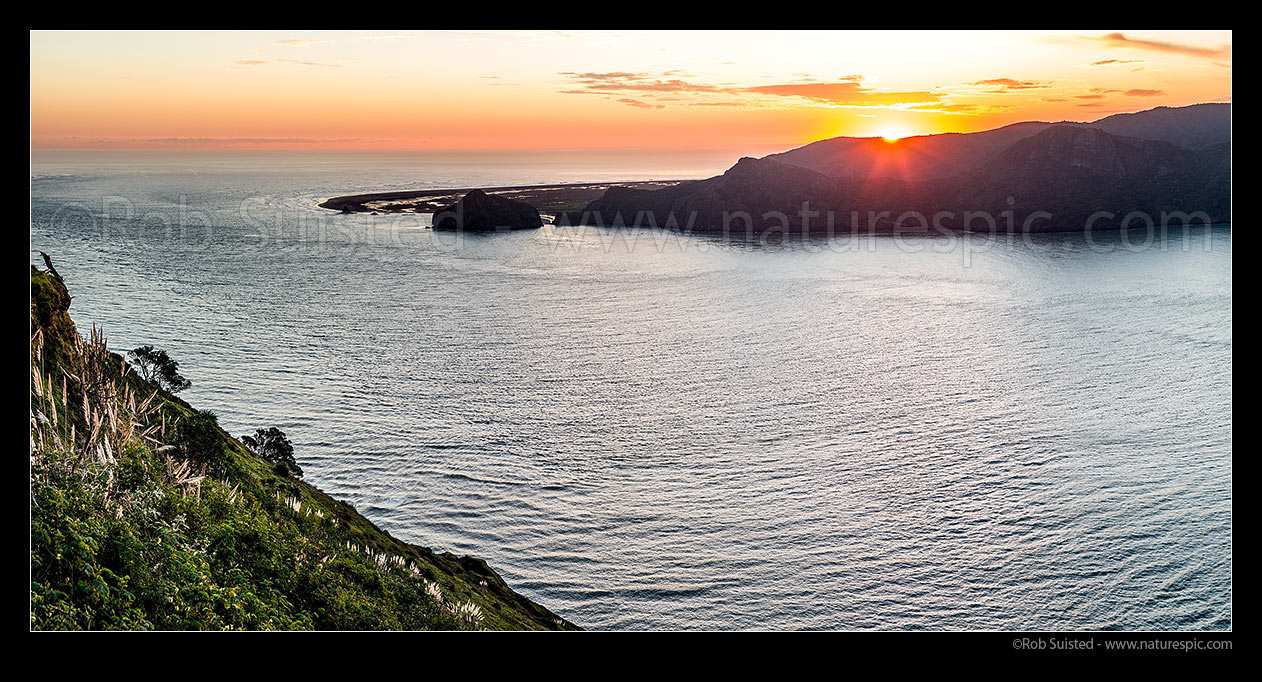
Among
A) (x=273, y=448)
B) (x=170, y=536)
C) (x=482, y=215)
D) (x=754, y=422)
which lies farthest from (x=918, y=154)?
(x=170, y=536)

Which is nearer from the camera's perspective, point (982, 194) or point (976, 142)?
point (982, 194)

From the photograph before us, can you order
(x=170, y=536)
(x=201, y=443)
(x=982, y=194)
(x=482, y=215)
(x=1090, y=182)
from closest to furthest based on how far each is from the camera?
(x=170, y=536)
(x=201, y=443)
(x=482, y=215)
(x=1090, y=182)
(x=982, y=194)

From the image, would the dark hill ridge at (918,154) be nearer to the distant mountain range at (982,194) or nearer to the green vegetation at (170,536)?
the distant mountain range at (982,194)

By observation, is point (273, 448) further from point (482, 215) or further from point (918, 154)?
point (918, 154)

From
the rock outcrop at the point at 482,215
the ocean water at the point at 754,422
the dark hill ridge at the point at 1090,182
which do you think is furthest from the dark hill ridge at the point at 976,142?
the ocean water at the point at 754,422

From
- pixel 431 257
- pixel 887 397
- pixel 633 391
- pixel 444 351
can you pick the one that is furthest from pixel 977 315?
pixel 431 257
